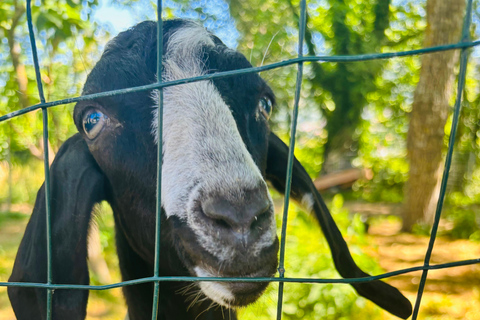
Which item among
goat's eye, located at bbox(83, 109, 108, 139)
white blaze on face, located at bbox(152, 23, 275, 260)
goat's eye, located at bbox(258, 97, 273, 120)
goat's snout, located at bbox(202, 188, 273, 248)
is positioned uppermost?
goat's eye, located at bbox(258, 97, 273, 120)

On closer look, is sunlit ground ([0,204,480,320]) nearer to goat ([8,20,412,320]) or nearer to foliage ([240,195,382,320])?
foliage ([240,195,382,320])

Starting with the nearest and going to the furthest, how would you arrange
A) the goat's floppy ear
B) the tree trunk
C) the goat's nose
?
the goat's nose, the goat's floppy ear, the tree trunk

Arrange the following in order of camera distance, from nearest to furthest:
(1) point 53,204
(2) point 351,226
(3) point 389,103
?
(1) point 53,204 < (2) point 351,226 < (3) point 389,103

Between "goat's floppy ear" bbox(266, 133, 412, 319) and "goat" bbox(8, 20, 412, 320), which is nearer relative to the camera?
"goat" bbox(8, 20, 412, 320)

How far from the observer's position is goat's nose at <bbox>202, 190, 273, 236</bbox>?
3.96 ft

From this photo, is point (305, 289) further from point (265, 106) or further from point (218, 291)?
point (218, 291)

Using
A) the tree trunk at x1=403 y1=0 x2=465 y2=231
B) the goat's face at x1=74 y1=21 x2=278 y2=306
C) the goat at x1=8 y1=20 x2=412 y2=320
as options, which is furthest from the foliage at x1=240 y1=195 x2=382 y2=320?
the tree trunk at x1=403 y1=0 x2=465 y2=231

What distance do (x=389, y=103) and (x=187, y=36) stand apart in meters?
10.3

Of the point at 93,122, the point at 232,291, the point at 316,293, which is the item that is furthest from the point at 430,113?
the point at 232,291

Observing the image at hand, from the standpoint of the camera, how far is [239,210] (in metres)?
1.21

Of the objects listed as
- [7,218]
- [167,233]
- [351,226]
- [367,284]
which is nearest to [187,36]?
[167,233]

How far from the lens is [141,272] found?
6.68ft

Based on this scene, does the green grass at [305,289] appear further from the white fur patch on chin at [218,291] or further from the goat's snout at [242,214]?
the goat's snout at [242,214]

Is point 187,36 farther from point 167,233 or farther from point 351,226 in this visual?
point 351,226
